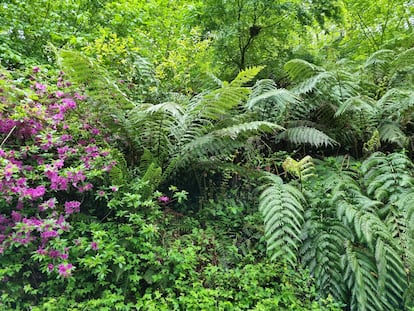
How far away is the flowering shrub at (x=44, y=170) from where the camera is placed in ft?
4.71

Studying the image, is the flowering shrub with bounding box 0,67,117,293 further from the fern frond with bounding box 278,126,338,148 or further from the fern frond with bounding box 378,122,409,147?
the fern frond with bounding box 378,122,409,147

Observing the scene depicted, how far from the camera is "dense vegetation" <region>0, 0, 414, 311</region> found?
1.49 meters

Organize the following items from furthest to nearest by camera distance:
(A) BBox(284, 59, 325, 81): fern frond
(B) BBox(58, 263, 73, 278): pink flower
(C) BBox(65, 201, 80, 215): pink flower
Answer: (A) BBox(284, 59, 325, 81): fern frond, (C) BBox(65, 201, 80, 215): pink flower, (B) BBox(58, 263, 73, 278): pink flower

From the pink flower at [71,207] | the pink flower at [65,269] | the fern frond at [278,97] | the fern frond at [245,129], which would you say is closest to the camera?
the pink flower at [65,269]

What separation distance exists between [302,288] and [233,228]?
560 millimetres

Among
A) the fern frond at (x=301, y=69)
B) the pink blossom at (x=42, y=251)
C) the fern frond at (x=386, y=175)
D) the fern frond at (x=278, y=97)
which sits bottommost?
the pink blossom at (x=42, y=251)

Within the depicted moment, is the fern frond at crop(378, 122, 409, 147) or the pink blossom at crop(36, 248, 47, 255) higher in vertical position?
the fern frond at crop(378, 122, 409, 147)

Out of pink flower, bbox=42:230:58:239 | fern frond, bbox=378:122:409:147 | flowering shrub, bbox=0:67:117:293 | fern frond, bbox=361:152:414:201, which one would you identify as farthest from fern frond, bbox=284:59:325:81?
pink flower, bbox=42:230:58:239

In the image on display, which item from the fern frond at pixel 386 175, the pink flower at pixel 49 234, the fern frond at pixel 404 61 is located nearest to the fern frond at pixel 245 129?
the fern frond at pixel 386 175

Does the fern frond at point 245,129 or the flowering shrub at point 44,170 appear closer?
the flowering shrub at point 44,170

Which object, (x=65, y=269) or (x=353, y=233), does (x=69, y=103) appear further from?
(x=353, y=233)

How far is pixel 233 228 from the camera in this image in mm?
2006

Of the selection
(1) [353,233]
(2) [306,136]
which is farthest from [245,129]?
(1) [353,233]

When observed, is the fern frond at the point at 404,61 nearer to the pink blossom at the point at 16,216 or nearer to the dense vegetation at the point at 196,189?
the dense vegetation at the point at 196,189
